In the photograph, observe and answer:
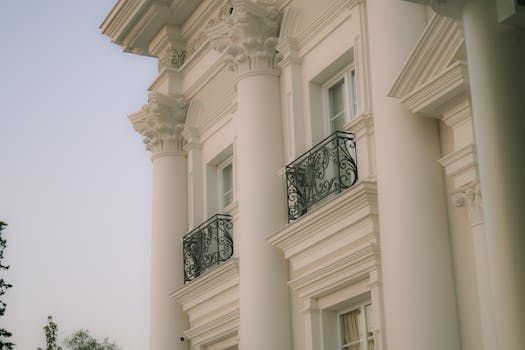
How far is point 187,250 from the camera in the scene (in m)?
18.3

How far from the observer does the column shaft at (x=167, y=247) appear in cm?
1828

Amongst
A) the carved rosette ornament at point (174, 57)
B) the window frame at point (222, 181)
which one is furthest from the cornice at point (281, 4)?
the carved rosette ornament at point (174, 57)

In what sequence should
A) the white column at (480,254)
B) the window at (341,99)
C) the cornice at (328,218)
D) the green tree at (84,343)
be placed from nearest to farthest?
the white column at (480,254) → the cornice at (328,218) → the window at (341,99) → the green tree at (84,343)

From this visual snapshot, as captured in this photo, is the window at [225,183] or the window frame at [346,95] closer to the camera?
the window frame at [346,95]

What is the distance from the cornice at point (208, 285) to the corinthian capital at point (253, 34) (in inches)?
120

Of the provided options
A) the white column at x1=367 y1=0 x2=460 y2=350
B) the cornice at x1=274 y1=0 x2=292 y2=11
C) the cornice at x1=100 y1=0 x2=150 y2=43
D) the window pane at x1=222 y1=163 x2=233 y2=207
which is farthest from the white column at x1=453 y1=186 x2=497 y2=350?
the cornice at x1=100 y1=0 x2=150 y2=43

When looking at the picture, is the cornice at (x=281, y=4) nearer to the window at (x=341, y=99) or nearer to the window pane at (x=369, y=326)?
the window at (x=341, y=99)

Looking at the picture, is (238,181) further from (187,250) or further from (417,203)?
(417,203)

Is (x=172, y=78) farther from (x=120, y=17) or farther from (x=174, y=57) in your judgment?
(x=120, y=17)

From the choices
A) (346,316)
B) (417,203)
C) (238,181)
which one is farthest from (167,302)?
(417,203)

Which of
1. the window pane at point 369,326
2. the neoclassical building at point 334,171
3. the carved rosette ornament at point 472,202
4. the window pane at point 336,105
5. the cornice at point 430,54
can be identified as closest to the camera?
the neoclassical building at point 334,171

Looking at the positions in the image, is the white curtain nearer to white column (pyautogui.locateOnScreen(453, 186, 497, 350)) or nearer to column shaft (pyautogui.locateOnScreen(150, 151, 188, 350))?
white column (pyautogui.locateOnScreen(453, 186, 497, 350))

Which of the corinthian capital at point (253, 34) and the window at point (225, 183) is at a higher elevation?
the corinthian capital at point (253, 34)

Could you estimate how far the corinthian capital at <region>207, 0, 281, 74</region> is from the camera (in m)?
16.1
